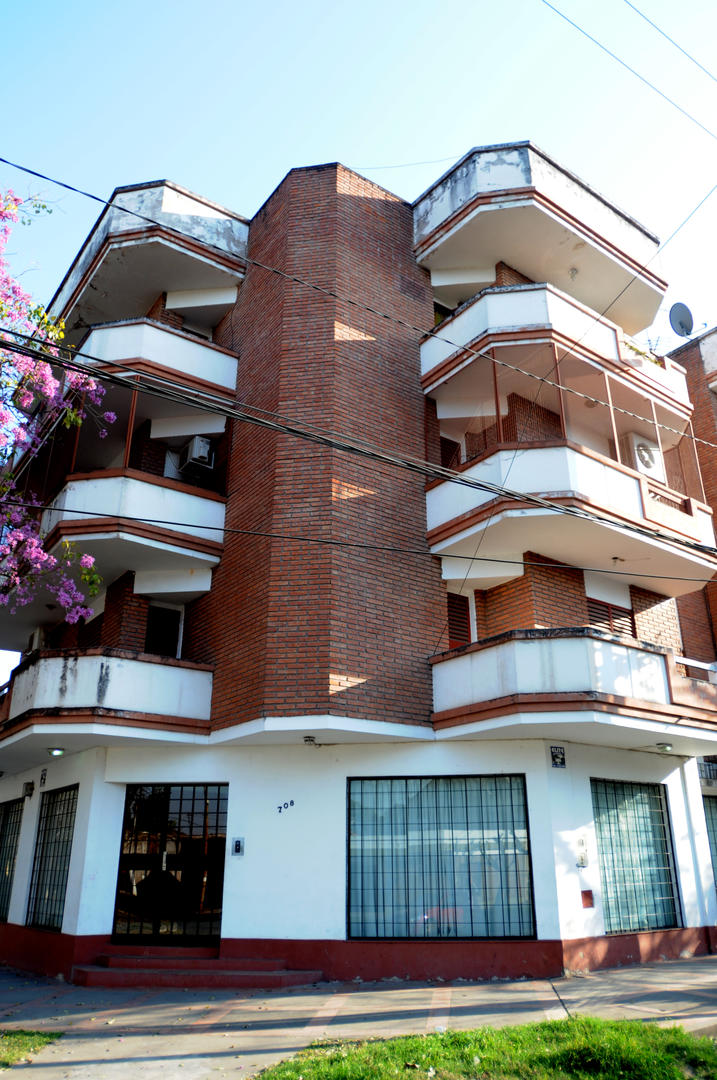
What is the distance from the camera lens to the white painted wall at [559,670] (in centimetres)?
1217

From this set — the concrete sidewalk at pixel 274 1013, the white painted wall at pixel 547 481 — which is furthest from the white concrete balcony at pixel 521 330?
the concrete sidewalk at pixel 274 1013

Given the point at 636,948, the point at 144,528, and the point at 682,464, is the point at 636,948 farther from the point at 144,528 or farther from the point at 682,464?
the point at 682,464

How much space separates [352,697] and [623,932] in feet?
18.8

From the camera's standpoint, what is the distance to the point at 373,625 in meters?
13.5

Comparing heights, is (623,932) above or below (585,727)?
below

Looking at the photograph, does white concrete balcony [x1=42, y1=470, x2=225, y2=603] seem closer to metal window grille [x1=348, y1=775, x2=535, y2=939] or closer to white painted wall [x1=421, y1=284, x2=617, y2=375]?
metal window grille [x1=348, y1=775, x2=535, y2=939]

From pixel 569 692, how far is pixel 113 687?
→ 7.23 m

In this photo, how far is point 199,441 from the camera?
16.5 metres

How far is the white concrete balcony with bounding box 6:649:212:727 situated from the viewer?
1345cm

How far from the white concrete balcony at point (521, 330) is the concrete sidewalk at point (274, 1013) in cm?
967

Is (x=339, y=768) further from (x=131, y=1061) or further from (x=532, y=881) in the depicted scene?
(x=131, y=1061)

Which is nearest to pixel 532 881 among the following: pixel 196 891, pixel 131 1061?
pixel 196 891

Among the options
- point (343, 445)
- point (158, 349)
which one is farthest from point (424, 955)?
point (158, 349)

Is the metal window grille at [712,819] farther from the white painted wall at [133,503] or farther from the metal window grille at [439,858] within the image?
the white painted wall at [133,503]
